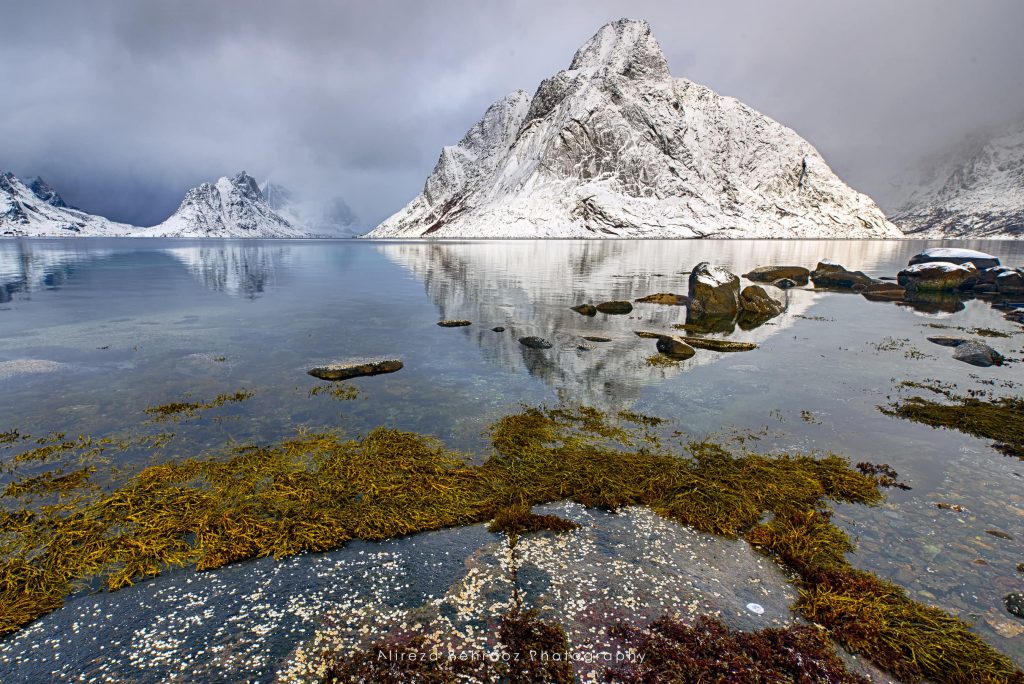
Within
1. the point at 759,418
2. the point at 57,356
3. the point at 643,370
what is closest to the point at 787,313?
the point at 643,370

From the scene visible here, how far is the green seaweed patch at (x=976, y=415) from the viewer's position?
33.3ft

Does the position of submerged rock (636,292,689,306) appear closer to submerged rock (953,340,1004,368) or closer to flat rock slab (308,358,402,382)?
submerged rock (953,340,1004,368)

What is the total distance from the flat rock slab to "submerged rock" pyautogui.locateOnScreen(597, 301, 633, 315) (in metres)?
14.5

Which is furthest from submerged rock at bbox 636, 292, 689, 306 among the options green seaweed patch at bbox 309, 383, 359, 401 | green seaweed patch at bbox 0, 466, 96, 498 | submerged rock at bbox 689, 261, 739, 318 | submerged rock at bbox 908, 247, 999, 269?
submerged rock at bbox 908, 247, 999, 269

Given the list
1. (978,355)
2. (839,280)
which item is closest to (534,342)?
(978,355)

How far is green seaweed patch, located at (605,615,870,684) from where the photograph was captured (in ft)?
15.2

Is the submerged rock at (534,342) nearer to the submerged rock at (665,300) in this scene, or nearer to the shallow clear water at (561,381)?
the shallow clear water at (561,381)

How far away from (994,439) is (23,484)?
64.2 feet

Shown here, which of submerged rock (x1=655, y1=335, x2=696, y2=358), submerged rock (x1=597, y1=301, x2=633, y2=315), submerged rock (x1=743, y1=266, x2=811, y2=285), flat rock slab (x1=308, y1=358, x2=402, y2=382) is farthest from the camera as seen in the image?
submerged rock (x1=743, y1=266, x2=811, y2=285)

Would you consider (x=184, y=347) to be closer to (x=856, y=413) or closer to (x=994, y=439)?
(x=856, y=413)

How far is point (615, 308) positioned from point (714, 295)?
5.86 meters

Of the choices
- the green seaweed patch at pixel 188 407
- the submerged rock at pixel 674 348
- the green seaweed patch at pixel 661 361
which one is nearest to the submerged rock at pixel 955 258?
the submerged rock at pixel 674 348

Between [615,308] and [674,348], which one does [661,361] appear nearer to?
[674,348]

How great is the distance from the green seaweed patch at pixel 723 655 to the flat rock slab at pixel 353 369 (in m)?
11.1
